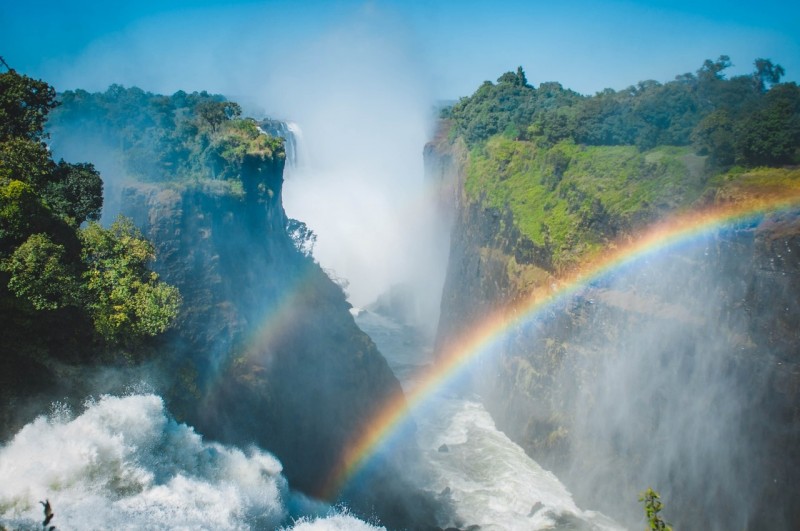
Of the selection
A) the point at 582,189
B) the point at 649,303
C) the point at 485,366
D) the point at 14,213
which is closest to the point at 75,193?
the point at 14,213

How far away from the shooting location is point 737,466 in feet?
88.6

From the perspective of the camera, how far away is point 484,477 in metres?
38.0

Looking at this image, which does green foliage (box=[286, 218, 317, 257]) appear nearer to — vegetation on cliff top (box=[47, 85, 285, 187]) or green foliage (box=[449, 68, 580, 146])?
vegetation on cliff top (box=[47, 85, 285, 187])

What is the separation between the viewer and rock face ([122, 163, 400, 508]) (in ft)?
85.5

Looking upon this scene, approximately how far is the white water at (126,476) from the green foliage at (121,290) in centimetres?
289

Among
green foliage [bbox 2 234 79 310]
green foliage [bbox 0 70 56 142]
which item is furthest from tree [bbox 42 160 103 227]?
green foliage [bbox 2 234 79 310]

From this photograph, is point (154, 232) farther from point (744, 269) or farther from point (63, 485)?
point (744, 269)

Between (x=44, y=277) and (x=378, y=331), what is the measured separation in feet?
181

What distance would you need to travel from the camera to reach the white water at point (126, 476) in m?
16.7

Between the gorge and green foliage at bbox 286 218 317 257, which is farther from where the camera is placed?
green foliage at bbox 286 218 317 257

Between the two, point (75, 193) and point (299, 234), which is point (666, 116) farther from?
point (75, 193)

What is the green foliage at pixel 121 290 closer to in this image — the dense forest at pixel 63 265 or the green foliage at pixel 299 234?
the dense forest at pixel 63 265

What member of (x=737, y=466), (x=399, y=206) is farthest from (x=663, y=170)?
(x=399, y=206)

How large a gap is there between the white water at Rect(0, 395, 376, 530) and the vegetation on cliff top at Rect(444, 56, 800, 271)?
27.6m
